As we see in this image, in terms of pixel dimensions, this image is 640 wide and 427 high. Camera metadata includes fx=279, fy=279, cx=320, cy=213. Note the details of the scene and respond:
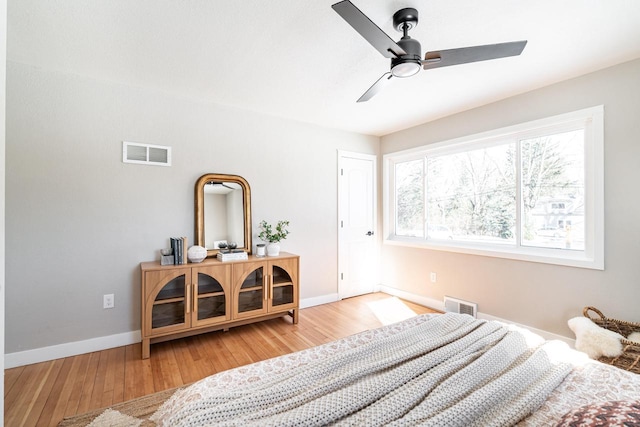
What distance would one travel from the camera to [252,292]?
2.86m

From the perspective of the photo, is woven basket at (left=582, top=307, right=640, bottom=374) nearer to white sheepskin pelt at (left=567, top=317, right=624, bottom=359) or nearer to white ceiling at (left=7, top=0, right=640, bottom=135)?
white sheepskin pelt at (left=567, top=317, right=624, bottom=359)

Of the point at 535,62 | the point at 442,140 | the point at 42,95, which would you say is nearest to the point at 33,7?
the point at 42,95

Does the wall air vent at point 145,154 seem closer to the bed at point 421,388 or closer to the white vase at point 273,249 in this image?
the white vase at point 273,249

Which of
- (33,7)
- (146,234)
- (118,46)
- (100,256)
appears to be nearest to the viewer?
(33,7)

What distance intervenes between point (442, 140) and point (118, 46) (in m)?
3.31

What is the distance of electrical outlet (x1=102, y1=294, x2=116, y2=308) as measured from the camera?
2.50 m

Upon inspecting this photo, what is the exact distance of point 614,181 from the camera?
2.23 meters

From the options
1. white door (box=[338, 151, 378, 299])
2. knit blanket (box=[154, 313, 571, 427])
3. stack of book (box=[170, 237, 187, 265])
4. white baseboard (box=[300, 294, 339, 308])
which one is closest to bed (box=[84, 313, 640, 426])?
knit blanket (box=[154, 313, 571, 427])

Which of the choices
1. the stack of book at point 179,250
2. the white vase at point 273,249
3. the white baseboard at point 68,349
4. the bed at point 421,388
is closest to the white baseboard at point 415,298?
the white vase at point 273,249

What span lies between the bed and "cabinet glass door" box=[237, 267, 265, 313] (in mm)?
1566

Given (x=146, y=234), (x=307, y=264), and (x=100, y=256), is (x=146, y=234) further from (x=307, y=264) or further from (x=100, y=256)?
(x=307, y=264)

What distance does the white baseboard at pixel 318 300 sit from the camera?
11.7 feet

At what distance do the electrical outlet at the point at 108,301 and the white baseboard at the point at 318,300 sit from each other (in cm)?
196

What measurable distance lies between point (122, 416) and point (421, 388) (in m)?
1.79
